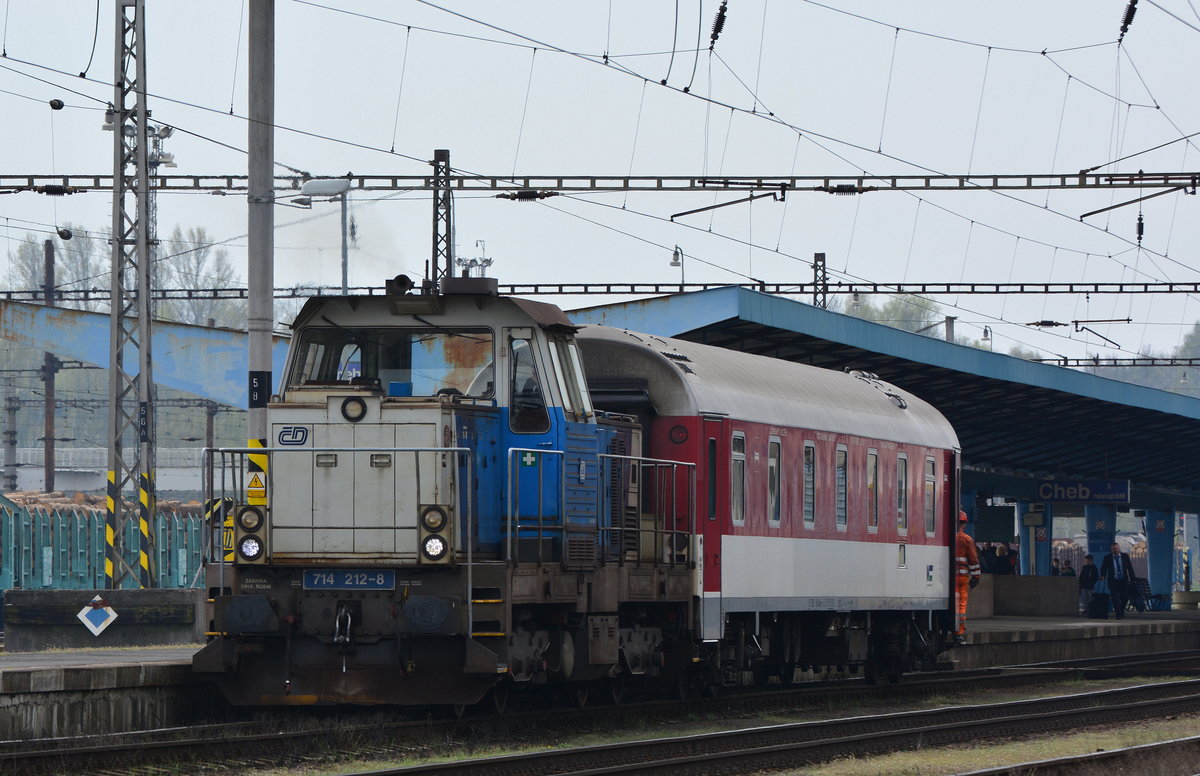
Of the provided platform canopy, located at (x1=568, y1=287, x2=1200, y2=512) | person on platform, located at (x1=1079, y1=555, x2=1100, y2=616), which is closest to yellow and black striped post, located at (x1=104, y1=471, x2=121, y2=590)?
platform canopy, located at (x1=568, y1=287, x2=1200, y2=512)

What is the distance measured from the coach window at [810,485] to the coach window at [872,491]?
1471 millimetres

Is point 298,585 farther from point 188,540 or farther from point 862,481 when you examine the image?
point 188,540

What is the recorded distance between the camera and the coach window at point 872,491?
782 inches

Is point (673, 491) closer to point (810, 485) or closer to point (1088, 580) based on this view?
point (810, 485)

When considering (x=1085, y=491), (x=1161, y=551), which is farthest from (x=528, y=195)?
(x=1161, y=551)

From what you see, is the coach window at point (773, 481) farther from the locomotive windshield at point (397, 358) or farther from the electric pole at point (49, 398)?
the electric pole at point (49, 398)

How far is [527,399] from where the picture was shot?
1384 centimetres

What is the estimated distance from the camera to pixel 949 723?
1667cm

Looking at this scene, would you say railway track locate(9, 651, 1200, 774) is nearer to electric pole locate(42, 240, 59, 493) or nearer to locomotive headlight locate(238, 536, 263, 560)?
locomotive headlight locate(238, 536, 263, 560)

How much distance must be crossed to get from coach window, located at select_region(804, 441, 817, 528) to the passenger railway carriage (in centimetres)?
202

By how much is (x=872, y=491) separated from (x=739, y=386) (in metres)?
3.48

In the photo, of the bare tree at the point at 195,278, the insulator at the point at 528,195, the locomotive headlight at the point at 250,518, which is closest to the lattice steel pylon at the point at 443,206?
the insulator at the point at 528,195

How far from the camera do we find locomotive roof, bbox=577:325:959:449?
16328 millimetres

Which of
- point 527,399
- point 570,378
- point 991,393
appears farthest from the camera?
point 991,393
